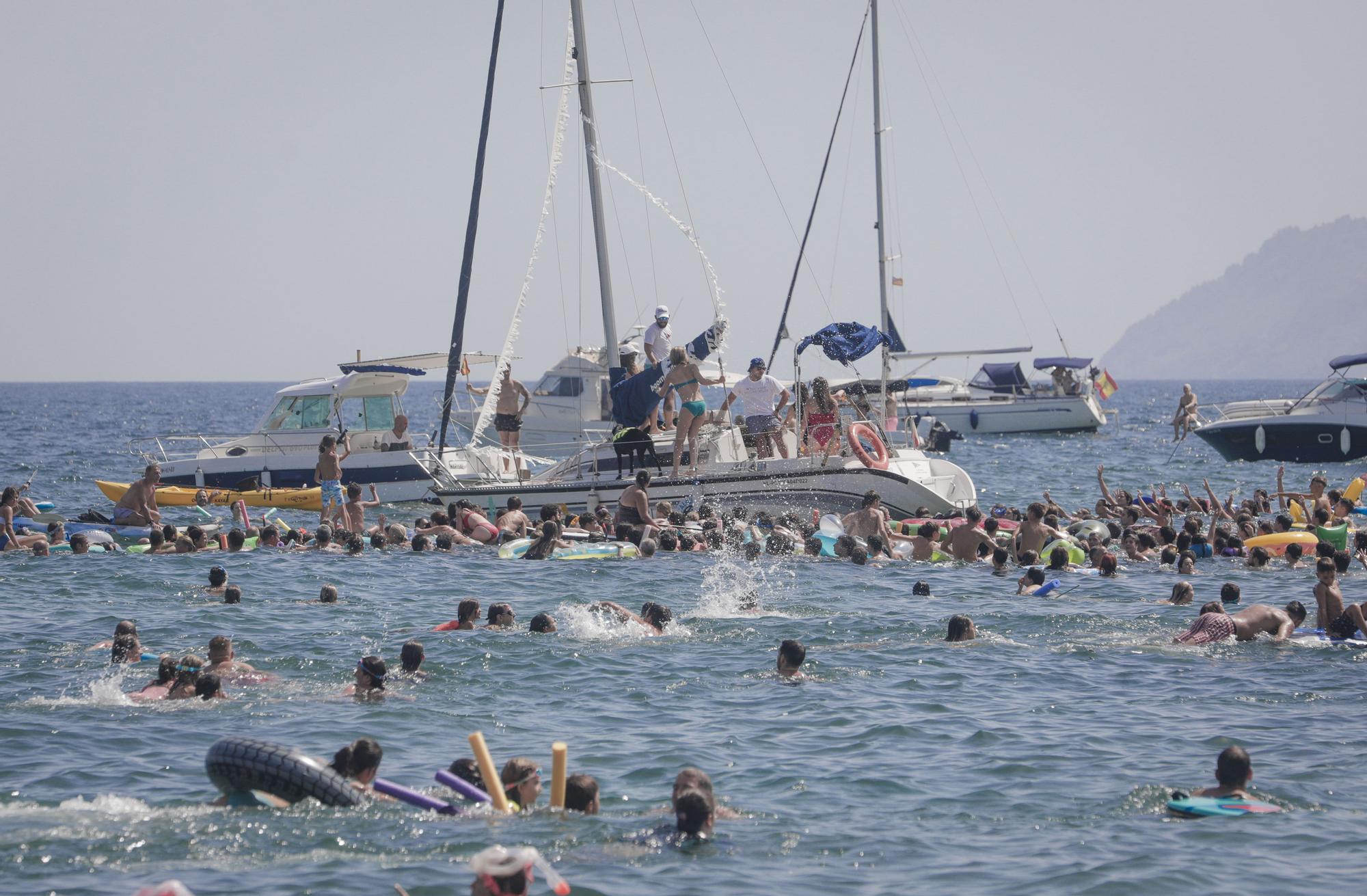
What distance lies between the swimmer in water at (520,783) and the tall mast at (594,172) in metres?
16.5

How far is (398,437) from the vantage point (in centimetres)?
3091

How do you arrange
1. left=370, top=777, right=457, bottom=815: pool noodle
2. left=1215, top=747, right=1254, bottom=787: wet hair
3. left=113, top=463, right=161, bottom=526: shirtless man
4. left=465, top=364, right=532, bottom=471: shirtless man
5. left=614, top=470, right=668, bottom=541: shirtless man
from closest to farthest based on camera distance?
left=370, top=777, right=457, bottom=815: pool noodle, left=1215, top=747, right=1254, bottom=787: wet hair, left=614, top=470, right=668, bottom=541: shirtless man, left=113, top=463, right=161, bottom=526: shirtless man, left=465, top=364, right=532, bottom=471: shirtless man

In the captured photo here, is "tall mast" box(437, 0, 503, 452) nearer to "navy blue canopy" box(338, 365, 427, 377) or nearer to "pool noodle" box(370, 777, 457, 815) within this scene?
"navy blue canopy" box(338, 365, 427, 377)

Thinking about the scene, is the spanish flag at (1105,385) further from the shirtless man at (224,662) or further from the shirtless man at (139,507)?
the shirtless man at (224,662)

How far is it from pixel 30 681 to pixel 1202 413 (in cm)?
10458

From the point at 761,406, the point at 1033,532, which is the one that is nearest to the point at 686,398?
the point at 761,406

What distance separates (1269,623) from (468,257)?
17881mm

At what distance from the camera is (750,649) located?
49.1 feet

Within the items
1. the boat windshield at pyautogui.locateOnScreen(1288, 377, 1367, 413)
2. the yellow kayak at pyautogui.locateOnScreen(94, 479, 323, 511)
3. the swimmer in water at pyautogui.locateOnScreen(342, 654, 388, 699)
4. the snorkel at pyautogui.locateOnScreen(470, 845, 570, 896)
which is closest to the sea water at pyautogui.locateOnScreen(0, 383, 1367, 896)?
the swimmer in water at pyautogui.locateOnScreen(342, 654, 388, 699)

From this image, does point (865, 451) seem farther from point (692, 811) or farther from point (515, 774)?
point (692, 811)

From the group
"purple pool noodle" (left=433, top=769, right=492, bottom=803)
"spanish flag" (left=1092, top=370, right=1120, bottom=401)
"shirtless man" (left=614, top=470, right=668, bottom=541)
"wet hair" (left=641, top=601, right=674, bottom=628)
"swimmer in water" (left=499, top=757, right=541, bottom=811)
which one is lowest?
"swimmer in water" (left=499, top=757, right=541, bottom=811)

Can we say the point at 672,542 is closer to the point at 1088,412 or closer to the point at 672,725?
the point at 672,725

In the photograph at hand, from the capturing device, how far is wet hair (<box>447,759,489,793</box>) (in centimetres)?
962

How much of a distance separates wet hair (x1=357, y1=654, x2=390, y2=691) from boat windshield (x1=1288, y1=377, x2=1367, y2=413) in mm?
37397
